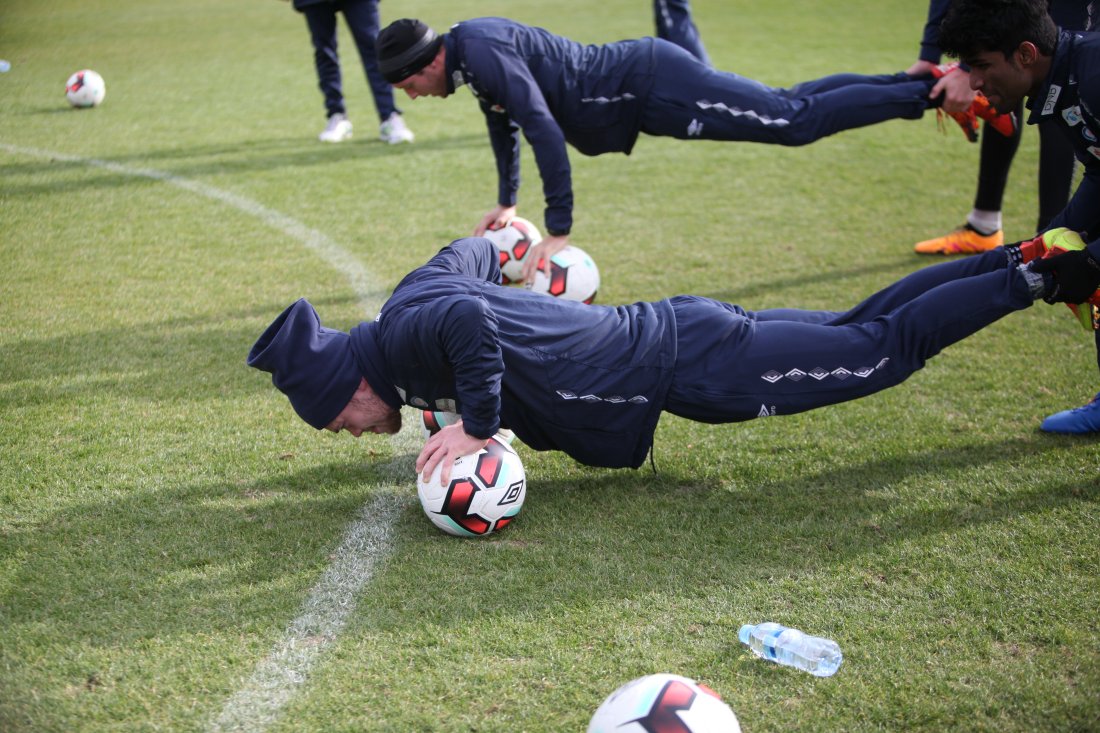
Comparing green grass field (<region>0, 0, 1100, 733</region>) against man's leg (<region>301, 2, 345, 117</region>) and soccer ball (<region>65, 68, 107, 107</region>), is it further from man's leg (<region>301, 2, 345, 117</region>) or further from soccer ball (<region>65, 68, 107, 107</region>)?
soccer ball (<region>65, 68, 107, 107</region>)

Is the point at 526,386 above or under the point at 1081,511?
above

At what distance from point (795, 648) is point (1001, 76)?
2.38 meters

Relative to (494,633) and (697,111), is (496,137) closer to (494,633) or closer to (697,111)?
(697,111)

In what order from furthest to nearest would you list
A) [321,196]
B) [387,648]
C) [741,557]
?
[321,196] → [741,557] → [387,648]

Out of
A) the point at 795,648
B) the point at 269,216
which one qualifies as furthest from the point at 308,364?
the point at 269,216

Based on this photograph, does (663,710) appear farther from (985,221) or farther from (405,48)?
(985,221)

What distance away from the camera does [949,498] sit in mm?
3990

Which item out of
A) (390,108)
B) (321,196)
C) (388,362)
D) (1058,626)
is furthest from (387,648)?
(390,108)

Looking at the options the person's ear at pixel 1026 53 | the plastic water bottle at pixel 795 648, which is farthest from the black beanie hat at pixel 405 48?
the plastic water bottle at pixel 795 648

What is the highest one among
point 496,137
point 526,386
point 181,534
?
point 496,137

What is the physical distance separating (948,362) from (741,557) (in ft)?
7.49

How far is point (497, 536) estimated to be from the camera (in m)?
3.81

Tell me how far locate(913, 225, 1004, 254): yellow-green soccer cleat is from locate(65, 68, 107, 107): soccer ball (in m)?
8.73

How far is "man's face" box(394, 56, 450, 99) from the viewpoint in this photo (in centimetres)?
538
